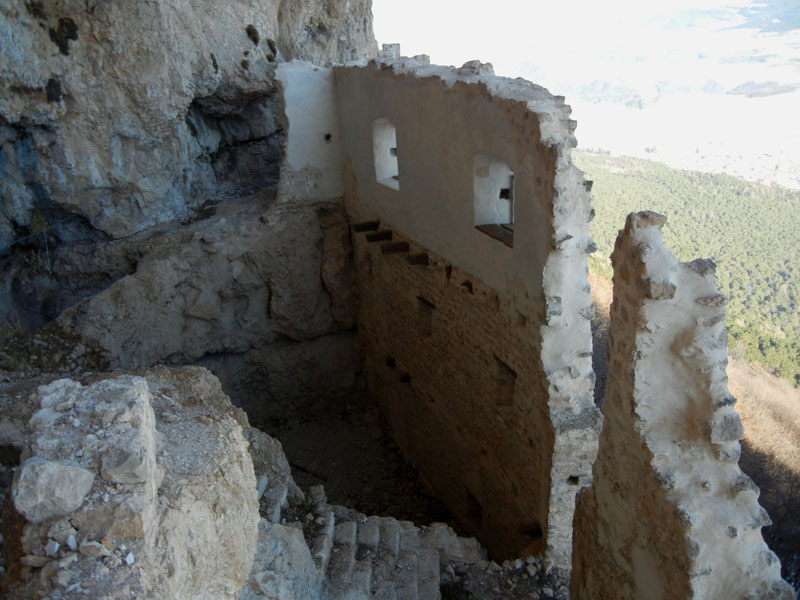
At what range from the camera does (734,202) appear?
16.0 m

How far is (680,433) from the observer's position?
11.8 feet

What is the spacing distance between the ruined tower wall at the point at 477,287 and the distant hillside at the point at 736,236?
5.24 meters

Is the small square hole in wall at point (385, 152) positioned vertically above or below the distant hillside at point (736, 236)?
above

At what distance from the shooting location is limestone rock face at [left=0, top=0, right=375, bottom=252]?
783cm

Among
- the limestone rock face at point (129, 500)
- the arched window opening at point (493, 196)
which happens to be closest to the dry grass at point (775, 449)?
the arched window opening at point (493, 196)

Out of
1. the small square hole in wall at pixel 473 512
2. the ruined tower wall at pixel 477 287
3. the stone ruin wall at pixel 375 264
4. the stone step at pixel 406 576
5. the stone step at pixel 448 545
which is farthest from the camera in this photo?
the small square hole in wall at pixel 473 512

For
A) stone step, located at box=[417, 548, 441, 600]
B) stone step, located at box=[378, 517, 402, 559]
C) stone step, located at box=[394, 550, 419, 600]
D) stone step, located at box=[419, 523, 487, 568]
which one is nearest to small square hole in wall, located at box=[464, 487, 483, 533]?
stone step, located at box=[419, 523, 487, 568]

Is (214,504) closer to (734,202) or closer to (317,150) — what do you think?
(317,150)

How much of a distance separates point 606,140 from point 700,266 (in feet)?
70.1

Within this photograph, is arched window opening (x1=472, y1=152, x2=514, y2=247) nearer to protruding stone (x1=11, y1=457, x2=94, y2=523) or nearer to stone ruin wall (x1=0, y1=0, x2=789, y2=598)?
stone ruin wall (x1=0, y1=0, x2=789, y2=598)

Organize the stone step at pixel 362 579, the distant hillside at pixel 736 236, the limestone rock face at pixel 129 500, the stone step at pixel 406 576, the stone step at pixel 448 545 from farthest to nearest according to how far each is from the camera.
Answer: the distant hillside at pixel 736 236
the stone step at pixel 448 545
the stone step at pixel 406 576
the stone step at pixel 362 579
the limestone rock face at pixel 129 500

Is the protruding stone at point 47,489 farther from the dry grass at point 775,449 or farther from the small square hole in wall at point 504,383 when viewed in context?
the dry grass at point 775,449

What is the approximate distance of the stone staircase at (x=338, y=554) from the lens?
4141mm

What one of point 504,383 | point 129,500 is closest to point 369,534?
point 504,383
